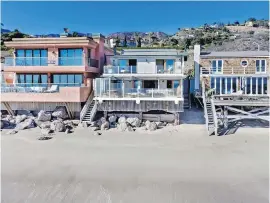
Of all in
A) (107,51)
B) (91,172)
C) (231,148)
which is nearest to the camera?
(91,172)

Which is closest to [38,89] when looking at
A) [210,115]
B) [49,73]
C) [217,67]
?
[49,73]

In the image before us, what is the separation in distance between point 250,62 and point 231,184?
18173 millimetres

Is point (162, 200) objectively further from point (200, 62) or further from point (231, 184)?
point (200, 62)

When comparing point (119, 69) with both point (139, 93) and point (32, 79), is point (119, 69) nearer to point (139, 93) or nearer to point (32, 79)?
point (139, 93)

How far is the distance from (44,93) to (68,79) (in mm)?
3171

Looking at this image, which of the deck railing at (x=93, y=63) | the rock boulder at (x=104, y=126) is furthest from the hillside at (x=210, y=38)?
the rock boulder at (x=104, y=126)

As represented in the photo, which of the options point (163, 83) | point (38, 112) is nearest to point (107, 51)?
point (163, 83)

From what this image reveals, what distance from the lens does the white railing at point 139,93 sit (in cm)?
Answer: 2167

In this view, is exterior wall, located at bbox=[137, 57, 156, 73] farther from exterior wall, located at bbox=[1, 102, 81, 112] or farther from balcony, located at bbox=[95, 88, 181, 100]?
exterior wall, located at bbox=[1, 102, 81, 112]

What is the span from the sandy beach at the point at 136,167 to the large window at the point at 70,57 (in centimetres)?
706

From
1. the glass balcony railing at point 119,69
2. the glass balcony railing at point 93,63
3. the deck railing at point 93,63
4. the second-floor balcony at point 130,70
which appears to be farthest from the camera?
the glass balcony railing at point 93,63

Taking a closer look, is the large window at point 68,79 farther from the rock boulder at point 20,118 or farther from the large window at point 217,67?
the large window at point 217,67

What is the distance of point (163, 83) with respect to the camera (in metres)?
24.8

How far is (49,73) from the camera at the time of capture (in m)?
24.3
